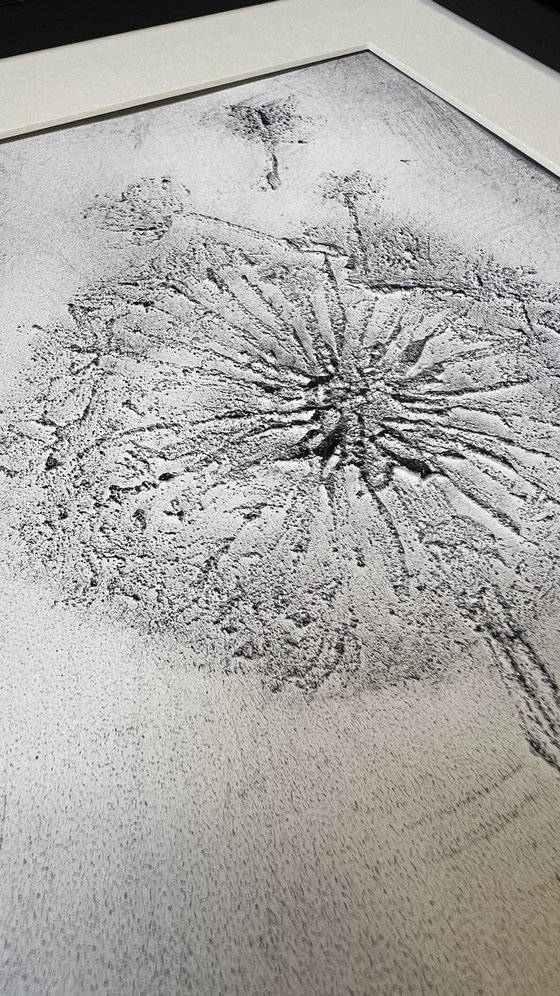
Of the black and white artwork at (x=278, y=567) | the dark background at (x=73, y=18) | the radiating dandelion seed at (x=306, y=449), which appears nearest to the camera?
the black and white artwork at (x=278, y=567)

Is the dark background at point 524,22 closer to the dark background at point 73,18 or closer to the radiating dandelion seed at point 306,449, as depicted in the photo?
the dark background at point 73,18

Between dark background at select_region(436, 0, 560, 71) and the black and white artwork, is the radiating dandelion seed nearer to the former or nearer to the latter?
the black and white artwork

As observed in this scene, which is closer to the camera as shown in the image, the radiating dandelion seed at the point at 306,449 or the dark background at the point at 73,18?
the radiating dandelion seed at the point at 306,449

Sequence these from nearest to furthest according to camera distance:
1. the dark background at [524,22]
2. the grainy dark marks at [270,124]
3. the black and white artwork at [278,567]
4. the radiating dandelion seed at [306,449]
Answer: the black and white artwork at [278,567]
the radiating dandelion seed at [306,449]
the grainy dark marks at [270,124]
the dark background at [524,22]

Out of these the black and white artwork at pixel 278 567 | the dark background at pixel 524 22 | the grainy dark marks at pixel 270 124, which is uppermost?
the dark background at pixel 524 22

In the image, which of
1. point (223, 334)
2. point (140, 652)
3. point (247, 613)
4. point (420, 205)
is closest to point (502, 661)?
point (247, 613)

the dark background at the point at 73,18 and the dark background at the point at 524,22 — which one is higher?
the dark background at the point at 524,22

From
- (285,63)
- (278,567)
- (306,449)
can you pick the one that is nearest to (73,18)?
(285,63)

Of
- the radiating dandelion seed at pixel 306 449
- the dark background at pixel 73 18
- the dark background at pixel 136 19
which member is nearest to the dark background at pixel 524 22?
the dark background at pixel 136 19
